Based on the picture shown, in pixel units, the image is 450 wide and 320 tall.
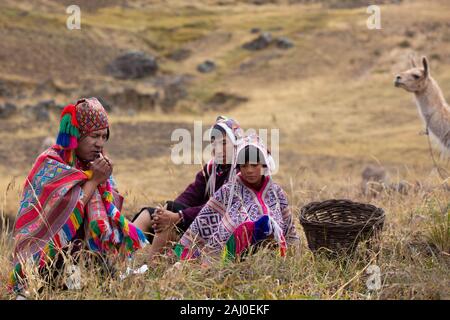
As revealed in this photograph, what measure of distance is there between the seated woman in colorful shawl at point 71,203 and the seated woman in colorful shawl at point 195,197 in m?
0.47

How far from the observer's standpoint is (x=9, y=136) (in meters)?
17.1

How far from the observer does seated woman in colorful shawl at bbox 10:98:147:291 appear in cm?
388

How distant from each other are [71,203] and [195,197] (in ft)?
4.22

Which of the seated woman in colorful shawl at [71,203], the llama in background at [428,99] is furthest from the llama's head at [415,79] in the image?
the seated woman in colorful shawl at [71,203]

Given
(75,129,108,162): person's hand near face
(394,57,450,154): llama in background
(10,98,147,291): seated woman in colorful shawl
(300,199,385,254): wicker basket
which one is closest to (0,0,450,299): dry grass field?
(300,199,385,254): wicker basket

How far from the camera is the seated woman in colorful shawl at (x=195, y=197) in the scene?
15.0 ft

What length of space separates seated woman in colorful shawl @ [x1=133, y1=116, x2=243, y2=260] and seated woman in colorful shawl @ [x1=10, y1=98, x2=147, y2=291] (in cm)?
47

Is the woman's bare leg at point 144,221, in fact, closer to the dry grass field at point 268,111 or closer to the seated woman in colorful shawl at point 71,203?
the dry grass field at point 268,111

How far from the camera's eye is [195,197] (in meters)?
4.99

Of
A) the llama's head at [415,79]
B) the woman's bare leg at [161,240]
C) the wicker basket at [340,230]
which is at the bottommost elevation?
the woman's bare leg at [161,240]

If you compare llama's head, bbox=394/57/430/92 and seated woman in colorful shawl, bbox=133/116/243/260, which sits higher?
llama's head, bbox=394/57/430/92

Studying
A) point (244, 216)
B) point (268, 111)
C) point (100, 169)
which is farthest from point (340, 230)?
point (268, 111)

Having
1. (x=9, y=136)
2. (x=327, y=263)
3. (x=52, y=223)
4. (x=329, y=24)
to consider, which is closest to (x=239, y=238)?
(x=327, y=263)

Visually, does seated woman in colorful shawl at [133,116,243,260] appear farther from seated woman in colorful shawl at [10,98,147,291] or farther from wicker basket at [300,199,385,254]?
wicker basket at [300,199,385,254]
